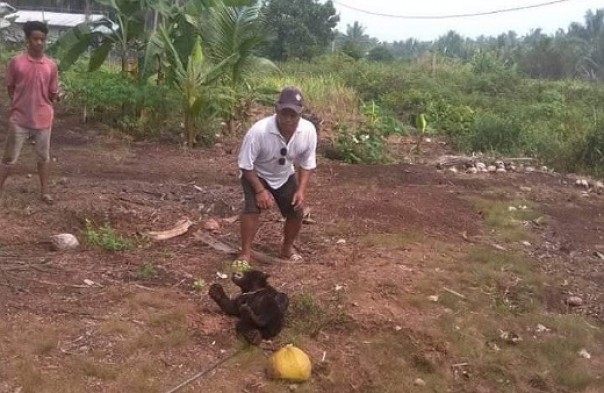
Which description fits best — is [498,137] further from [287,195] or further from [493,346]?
[493,346]

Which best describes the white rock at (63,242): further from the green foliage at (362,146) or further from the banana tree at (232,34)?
the green foliage at (362,146)

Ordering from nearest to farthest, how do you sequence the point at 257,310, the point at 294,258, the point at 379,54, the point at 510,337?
the point at 257,310 < the point at 510,337 < the point at 294,258 < the point at 379,54

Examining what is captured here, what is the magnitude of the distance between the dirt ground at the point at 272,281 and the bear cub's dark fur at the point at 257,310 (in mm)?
85

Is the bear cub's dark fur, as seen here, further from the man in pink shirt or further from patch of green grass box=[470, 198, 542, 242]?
patch of green grass box=[470, 198, 542, 242]

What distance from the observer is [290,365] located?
12.5 feet

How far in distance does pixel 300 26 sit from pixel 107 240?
2819 cm

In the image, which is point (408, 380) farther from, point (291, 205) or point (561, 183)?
point (561, 183)

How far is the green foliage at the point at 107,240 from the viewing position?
5.38m

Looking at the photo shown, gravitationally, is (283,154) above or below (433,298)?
above

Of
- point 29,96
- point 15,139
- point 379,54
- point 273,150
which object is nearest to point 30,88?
point 29,96

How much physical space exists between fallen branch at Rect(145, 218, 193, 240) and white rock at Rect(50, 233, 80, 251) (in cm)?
64

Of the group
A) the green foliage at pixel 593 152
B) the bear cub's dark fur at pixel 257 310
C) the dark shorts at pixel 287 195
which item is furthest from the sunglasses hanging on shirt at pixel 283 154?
the green foliage at pixel 593 152

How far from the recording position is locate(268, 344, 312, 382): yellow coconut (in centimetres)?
379

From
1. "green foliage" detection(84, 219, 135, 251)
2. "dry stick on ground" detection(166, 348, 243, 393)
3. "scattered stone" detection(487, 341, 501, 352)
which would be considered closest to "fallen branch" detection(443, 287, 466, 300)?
"scattered stone" detection(487, 341, 501, 352)
